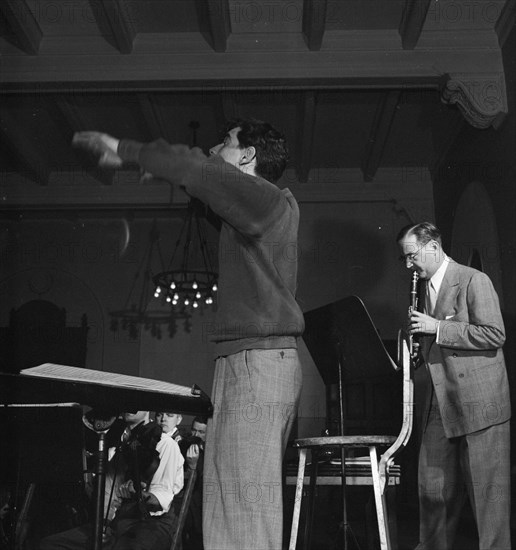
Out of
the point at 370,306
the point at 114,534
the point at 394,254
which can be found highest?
the point at 394,254

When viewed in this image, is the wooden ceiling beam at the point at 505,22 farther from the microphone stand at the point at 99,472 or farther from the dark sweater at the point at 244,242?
the microphone stand at the point at 99,472

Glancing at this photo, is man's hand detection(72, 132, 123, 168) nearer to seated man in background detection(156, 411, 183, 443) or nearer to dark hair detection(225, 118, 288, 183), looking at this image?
dark hair detection(225, 118, 288, 183)

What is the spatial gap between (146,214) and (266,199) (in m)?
7.69

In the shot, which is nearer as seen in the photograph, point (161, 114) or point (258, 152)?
point (258, 152)

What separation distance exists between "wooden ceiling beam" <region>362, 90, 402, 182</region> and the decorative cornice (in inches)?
30.7

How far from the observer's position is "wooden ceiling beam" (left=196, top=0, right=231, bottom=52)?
16.0 ft

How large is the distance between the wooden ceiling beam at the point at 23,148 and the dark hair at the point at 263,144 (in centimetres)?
534

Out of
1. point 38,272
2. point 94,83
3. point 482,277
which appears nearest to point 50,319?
point 38,272

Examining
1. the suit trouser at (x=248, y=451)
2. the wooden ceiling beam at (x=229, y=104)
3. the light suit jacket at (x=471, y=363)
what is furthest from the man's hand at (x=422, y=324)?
the wooden ceiling beam at (x=229, y=104)

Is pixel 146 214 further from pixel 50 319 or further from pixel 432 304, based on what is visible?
pixel 432 304

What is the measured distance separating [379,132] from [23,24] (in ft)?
11.5

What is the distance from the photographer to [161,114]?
6621 millimetres

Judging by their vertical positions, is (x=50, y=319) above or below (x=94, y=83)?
below

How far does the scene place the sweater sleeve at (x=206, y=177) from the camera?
1.51 m
